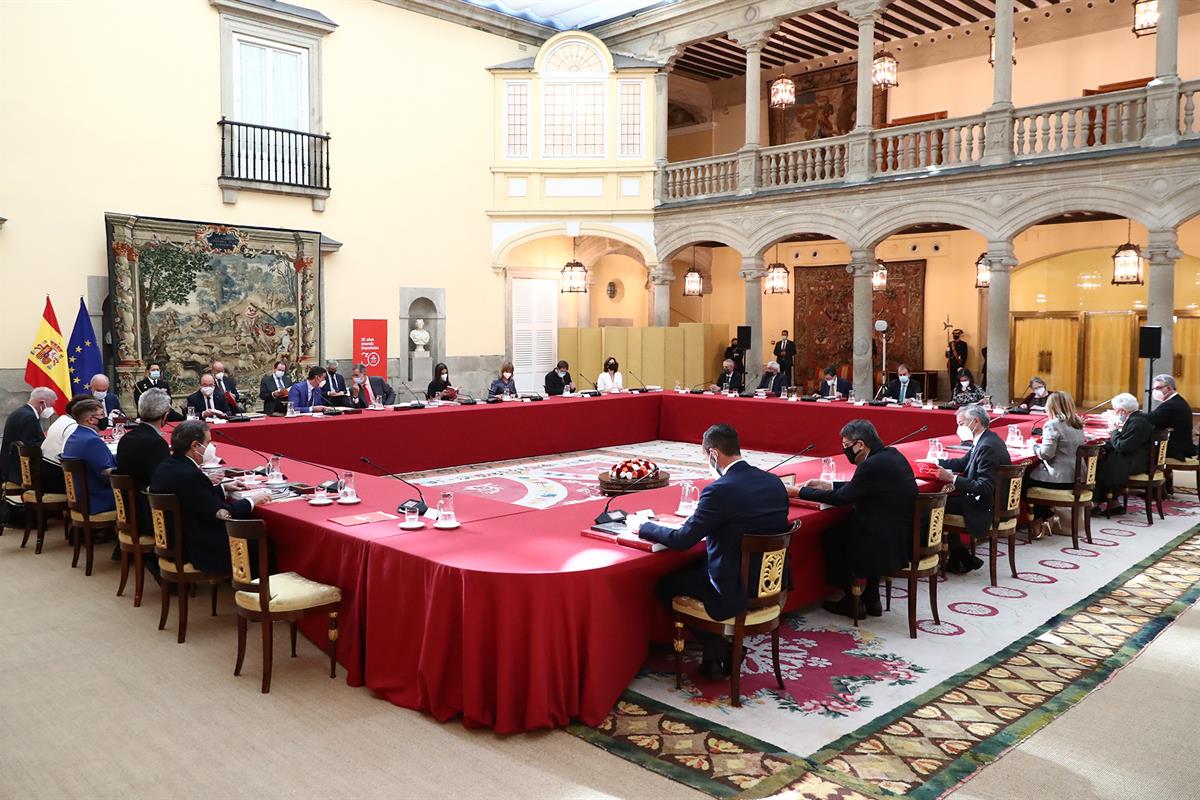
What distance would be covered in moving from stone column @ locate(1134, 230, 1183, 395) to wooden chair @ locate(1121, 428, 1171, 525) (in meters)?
3.46

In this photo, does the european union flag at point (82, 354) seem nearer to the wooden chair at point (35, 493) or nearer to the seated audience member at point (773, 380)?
the wooden chair at point (35, 493)

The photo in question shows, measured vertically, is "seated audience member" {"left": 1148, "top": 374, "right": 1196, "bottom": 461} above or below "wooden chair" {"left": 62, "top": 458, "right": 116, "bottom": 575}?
above

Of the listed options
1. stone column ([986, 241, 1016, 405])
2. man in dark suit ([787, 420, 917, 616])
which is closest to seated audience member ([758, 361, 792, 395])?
stone column ([986, 241, 1016, 405])

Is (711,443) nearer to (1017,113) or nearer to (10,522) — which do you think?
(10,522)

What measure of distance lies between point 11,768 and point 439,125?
43.9ft

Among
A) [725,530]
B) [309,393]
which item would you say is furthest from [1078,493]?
[309,393]

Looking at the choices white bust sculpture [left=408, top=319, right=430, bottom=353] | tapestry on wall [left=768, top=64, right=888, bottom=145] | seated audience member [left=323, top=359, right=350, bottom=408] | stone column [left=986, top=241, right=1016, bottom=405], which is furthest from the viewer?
tapestry on wall [left=768, top=64, right=888, bottom=145]

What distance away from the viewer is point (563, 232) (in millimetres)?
16594

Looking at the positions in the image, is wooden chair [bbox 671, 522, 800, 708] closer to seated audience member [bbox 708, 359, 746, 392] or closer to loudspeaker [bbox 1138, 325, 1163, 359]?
loudspeaker [bbox 1138, 325, 1163, 359]

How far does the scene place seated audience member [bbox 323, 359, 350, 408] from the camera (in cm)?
1134

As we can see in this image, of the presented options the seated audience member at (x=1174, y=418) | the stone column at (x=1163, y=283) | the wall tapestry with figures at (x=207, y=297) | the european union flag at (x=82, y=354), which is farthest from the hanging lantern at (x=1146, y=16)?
the european union flag at (x=82, y=354)

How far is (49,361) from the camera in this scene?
416 inches

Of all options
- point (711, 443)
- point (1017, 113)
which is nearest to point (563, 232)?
point (1017, 113)

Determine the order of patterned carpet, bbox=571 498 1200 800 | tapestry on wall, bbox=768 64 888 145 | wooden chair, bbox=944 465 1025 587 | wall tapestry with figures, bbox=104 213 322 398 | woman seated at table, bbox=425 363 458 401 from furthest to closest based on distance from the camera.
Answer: tapestry on wall, bbox=768 64 888 145
woman seated at table, bbox=425 363 458 401
wall tapestry with figures, bbox=104 213 322 398
wooden chair, bbox=944 465 1025 587
patterned carpet, bbox=571 498 1200 800
